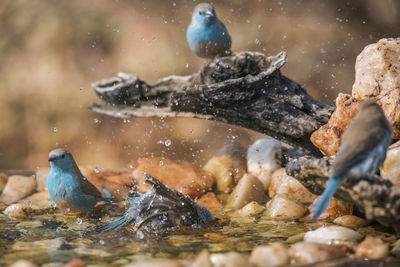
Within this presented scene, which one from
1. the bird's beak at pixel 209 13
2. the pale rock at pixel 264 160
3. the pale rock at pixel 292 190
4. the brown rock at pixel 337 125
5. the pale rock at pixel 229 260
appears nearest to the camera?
the pale rock at pixel 229 260

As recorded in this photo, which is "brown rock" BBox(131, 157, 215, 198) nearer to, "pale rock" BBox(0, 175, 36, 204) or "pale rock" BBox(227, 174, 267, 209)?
"pale rock" BBox(227, 174, 267, 209)

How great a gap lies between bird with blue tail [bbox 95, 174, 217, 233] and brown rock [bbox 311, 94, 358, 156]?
47.3 inches

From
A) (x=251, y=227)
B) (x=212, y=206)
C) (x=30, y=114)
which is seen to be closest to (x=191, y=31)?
(x=212, y=206)

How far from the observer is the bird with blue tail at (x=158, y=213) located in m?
3.33

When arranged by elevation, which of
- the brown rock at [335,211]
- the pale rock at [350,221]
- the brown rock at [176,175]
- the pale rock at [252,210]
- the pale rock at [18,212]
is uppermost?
the brown rock at [176,175]

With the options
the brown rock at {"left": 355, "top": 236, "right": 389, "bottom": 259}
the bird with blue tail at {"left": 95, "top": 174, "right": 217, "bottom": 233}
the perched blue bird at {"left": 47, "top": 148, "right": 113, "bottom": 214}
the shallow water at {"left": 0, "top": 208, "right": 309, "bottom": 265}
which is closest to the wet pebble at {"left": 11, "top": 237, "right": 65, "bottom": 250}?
the shallow water at {"left": 0, "top": 208, "right": 309, "bottom": 265}

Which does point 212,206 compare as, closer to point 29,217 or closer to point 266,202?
point 266,202

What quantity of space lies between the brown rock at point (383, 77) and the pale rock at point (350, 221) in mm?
741

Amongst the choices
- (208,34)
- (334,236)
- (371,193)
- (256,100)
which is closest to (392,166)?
(371,193)

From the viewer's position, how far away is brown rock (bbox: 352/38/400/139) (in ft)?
11.1

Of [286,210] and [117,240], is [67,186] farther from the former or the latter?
[286,210]

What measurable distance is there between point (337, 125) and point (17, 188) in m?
3.43

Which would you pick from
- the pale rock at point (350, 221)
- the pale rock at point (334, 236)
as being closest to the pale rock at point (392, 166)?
the pale rock at point (350, 221)

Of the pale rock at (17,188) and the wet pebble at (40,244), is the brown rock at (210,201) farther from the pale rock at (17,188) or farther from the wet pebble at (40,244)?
the pale rock at (17,188)
